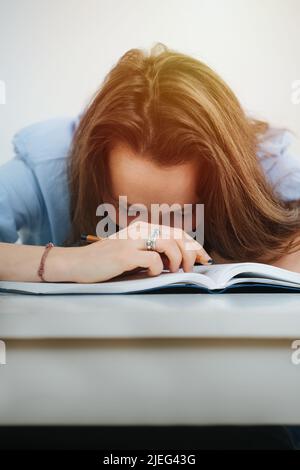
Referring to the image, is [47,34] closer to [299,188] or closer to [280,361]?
[299,188]

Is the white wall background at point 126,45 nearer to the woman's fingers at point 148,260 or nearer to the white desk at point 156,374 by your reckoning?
the woman's fingers at point 148,260

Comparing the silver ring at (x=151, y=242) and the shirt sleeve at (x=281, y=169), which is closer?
the silver ring at (x=151, y=242)

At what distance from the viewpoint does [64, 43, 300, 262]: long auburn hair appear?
92 cm

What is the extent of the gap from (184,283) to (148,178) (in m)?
0.33

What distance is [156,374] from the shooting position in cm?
54

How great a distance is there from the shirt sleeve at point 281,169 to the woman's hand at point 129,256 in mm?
379

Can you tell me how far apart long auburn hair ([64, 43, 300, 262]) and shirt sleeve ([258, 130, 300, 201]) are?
2 centimetres

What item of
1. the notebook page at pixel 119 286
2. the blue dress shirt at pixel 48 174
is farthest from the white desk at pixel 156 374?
the blue dress shirt at pixel 48 174

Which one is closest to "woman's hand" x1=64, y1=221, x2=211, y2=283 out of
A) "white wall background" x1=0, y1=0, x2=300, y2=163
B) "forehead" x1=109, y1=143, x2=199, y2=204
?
"forehead" x1=109, y1=143, x2=199, y2=204

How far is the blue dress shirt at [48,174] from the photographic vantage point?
1029 millimetres

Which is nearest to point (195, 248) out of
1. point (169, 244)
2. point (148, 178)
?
point (169, 244)

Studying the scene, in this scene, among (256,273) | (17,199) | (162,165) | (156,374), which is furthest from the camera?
(17,199)

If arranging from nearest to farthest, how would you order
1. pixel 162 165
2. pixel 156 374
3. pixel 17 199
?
pixel 156 374 → pixel 162 165 → pixel 17 199

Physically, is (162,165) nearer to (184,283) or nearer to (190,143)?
(190,143)
